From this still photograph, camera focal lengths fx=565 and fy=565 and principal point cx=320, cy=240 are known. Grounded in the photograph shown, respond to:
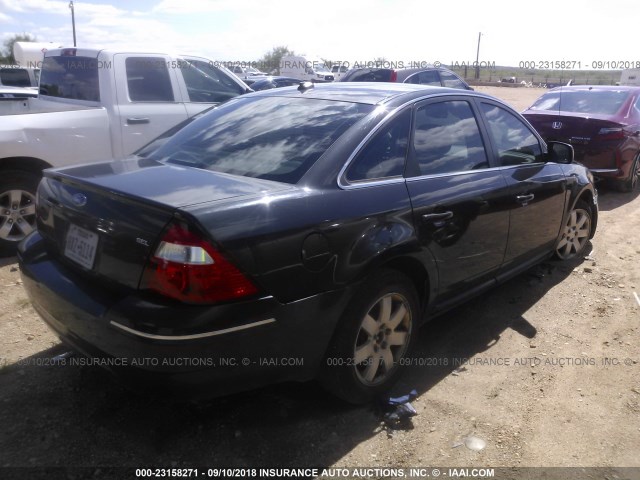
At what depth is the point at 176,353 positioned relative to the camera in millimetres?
2234

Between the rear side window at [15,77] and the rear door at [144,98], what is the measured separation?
11.6m

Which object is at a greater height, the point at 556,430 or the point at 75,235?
the point at 75,235

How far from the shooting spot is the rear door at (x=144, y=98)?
5.70 m

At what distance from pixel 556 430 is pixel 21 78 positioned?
661 inches

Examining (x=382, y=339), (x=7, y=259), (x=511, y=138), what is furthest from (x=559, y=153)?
(x=7, y=259)

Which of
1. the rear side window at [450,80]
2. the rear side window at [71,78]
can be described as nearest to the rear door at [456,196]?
the rear side window at [71,78]

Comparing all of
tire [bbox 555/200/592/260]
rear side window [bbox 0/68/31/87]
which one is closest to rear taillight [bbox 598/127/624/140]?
tire [bbox 555/200/592/260]

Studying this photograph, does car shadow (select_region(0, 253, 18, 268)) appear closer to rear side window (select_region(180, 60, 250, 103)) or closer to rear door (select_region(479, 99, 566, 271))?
rear side window (select_region(180, 60, 250, 103))

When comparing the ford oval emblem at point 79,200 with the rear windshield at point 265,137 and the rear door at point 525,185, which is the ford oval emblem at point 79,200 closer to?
the rear windshield at point 265,137

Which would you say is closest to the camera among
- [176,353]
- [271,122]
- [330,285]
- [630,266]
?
[176,353]

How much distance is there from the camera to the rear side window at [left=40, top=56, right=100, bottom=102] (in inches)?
229

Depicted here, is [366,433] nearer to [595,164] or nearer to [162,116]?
[162,116]

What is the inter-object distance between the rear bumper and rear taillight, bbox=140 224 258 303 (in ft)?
0.18

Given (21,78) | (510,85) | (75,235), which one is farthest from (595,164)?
(510,85)
